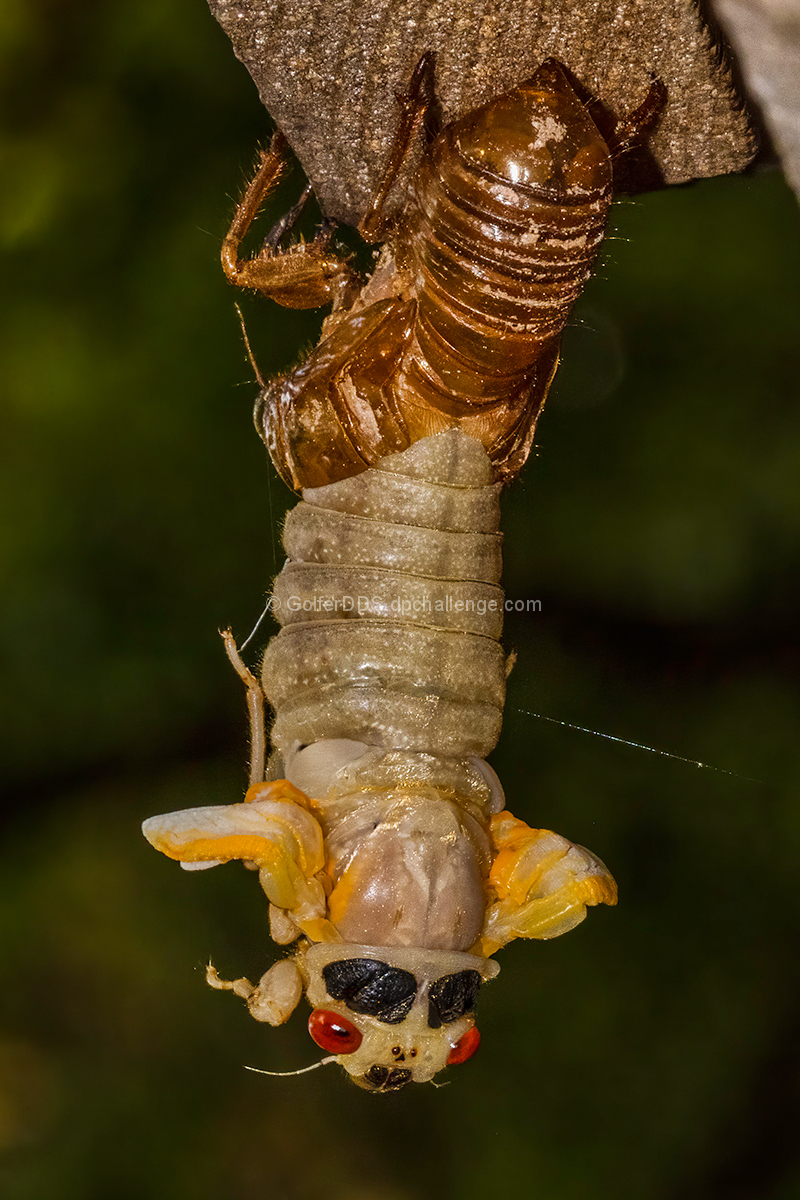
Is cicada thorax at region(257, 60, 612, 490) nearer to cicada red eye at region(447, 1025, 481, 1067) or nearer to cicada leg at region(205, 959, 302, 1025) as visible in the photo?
cicada leg at region(205, 959, 302, 1025)

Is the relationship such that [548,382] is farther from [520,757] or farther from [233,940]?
[233,940]

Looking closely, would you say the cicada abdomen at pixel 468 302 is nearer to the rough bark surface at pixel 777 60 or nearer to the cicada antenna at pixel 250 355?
the cicada antenna at pixel 250 355

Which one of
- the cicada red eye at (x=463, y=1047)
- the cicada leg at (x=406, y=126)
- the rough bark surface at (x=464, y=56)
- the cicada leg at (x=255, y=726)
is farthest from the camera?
the cicada leg at (x=255, y=726)

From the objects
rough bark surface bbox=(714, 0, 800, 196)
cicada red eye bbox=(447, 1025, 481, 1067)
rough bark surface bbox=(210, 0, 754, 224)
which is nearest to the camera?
rough bark surface bbox=(714, 0, 800, 196)

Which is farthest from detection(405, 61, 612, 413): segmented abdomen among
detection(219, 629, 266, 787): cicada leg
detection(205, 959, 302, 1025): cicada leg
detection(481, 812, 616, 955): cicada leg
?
detection(205, 959, 302, 1025): cicada leg

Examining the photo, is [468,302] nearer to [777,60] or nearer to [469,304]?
[469,304]

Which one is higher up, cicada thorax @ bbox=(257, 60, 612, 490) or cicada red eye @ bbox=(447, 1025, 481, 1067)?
cicada thorax @ bbox=(257, 60, 612, 490)

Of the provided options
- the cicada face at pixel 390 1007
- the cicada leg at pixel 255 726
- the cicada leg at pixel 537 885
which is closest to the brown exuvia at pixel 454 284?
the cicada leg at pixel 255 726
